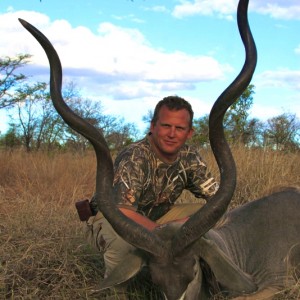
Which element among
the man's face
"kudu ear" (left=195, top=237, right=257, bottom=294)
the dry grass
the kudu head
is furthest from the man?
"kudu ear" (left=195, top=237, right=257, bottom=294)

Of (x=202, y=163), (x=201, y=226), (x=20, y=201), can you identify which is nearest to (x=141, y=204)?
(x=202, y=163)

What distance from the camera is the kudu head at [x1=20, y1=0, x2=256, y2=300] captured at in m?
3.04

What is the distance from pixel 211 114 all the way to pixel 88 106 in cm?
2644

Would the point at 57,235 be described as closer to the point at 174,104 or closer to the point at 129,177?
the point at 129,177

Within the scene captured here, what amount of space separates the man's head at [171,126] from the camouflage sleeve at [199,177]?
0.29 metres

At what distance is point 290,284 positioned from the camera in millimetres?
3582

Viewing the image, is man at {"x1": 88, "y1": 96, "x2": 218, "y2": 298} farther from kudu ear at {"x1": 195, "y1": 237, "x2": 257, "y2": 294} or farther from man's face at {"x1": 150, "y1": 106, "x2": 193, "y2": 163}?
kudu ear at {"x1": 195, "y1": 237, "x2": 257, "y2": 294}

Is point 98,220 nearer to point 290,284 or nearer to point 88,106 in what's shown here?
point 290,284

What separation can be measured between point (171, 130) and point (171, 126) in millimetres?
32

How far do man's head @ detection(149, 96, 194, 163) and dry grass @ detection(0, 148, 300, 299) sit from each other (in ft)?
3.33

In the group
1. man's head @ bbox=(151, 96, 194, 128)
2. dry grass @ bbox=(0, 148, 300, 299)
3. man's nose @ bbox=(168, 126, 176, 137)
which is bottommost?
dry grass @ bbox=(0, 148, 300, 299)

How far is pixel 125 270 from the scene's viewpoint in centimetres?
313

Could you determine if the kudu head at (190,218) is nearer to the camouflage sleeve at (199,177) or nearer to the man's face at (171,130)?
the man's face at (171,130)

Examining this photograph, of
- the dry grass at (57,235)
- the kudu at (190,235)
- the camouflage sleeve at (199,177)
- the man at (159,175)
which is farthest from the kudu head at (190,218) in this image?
the camouflage sleeve at (199,177)
